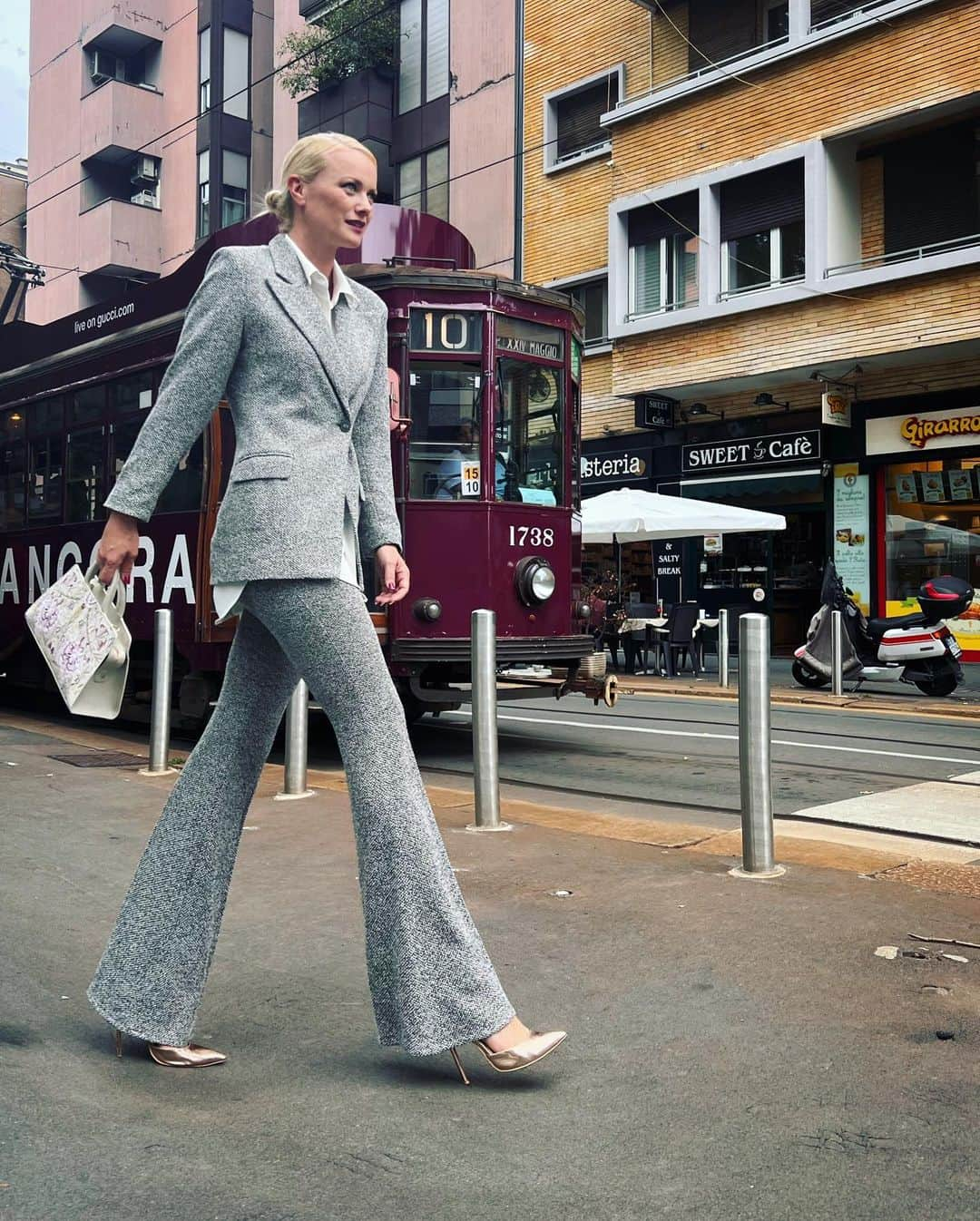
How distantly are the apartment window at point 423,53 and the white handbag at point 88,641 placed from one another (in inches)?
1002

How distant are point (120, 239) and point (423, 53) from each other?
35.8ft

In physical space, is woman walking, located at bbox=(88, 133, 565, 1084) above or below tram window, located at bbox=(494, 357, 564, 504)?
below

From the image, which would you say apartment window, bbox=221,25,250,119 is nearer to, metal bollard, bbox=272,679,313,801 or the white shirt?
metal bollard, bbox=272,679,313,801

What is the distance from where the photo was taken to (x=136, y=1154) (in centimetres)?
247

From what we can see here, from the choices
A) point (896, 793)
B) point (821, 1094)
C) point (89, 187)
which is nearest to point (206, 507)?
point (896, 793)

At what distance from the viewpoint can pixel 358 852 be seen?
9.23 feet

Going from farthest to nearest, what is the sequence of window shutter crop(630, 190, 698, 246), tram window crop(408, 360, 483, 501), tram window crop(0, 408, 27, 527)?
window shutter crop(630, 190, 698, 246) < tram window crop(0, 408, 27, 527) < tram window crop(408, 360, 483, 501)

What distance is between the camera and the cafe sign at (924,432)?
59.7 ft

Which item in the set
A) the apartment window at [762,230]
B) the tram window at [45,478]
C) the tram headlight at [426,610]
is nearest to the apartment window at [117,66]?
the apartment window at [762,230]

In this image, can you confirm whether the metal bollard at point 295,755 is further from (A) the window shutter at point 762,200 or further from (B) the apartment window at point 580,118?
(B) the apartment window at point 580,118

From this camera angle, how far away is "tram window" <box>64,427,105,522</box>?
10750 millimetres

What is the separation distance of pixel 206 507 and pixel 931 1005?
22.6 feet

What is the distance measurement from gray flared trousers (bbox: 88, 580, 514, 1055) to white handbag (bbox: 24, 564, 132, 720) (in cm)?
26

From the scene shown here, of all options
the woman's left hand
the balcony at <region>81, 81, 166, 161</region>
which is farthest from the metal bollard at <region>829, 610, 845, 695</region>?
the balcony at <region>81, 81, 166, 161</region>
